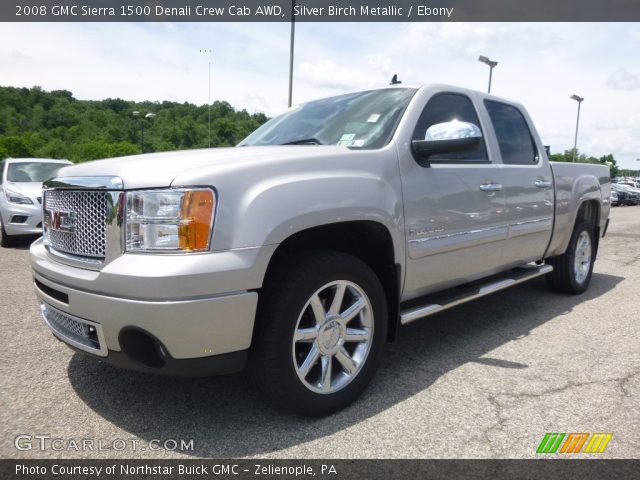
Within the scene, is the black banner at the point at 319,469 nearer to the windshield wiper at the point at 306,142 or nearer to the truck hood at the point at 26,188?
the windshield wiper at the point at 306,142

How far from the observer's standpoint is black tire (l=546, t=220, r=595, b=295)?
4977 millimetres

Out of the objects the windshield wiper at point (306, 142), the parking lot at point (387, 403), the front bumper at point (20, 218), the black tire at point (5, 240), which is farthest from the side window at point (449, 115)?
the black tire at point (5, 240)

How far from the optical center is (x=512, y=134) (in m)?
4.16

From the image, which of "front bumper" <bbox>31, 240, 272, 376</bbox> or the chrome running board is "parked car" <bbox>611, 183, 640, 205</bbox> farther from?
"front bumper" <bbox>31, 240, 272, 376</bbox>

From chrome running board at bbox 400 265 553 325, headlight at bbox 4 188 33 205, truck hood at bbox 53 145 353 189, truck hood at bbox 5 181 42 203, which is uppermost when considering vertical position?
truck hood at bbox 53 145 353 189

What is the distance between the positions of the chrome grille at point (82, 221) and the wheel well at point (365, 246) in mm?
838

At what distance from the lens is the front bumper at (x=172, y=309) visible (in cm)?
202

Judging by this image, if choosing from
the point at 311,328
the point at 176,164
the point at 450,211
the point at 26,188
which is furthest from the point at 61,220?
the point at 26,188

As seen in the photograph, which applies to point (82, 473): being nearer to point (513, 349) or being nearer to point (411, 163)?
point (411, 163)

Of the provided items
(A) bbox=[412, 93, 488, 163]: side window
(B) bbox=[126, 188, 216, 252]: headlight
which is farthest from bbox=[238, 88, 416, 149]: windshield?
(B) bbox=[126, 188, 216, 252]: headlight

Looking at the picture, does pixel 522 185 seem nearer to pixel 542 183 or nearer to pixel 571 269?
pixel 542 183

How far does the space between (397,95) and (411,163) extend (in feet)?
2.03

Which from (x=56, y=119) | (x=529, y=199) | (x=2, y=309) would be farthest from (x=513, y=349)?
(x=56, y=119)

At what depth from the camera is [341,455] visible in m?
2.19
